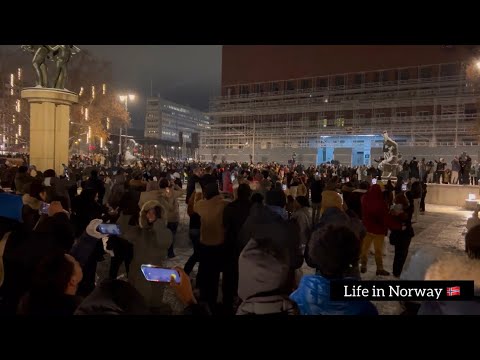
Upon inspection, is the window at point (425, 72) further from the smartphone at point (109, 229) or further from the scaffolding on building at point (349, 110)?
the smartphone at point (109, 229)

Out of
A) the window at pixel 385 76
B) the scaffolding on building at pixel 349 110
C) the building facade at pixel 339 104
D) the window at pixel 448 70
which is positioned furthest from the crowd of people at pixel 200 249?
the window at pixel 385 76

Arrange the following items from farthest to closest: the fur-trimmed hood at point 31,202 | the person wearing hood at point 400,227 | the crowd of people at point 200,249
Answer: the person wearing hood at point 400,227
the fur-trimmed hood at point 31,202
the crowd of people at point 200,249

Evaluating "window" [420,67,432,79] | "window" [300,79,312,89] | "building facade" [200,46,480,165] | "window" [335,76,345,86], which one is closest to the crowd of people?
"building facade" [200,46,480,165]

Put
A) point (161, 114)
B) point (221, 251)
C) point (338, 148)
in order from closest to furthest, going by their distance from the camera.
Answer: point (221, 251) < point (338, 148) < point (161, 114)

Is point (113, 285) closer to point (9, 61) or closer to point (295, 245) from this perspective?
point (295, 245)

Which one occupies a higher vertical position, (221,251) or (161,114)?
(161,114)

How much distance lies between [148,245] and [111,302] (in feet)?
9.41

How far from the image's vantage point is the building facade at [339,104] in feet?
152

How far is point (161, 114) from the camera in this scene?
15500 centimetres

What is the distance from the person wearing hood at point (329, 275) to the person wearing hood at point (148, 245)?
2.69 metres

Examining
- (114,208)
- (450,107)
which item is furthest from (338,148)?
(114,208)

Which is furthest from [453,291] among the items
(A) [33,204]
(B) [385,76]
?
(B) [385,76]
